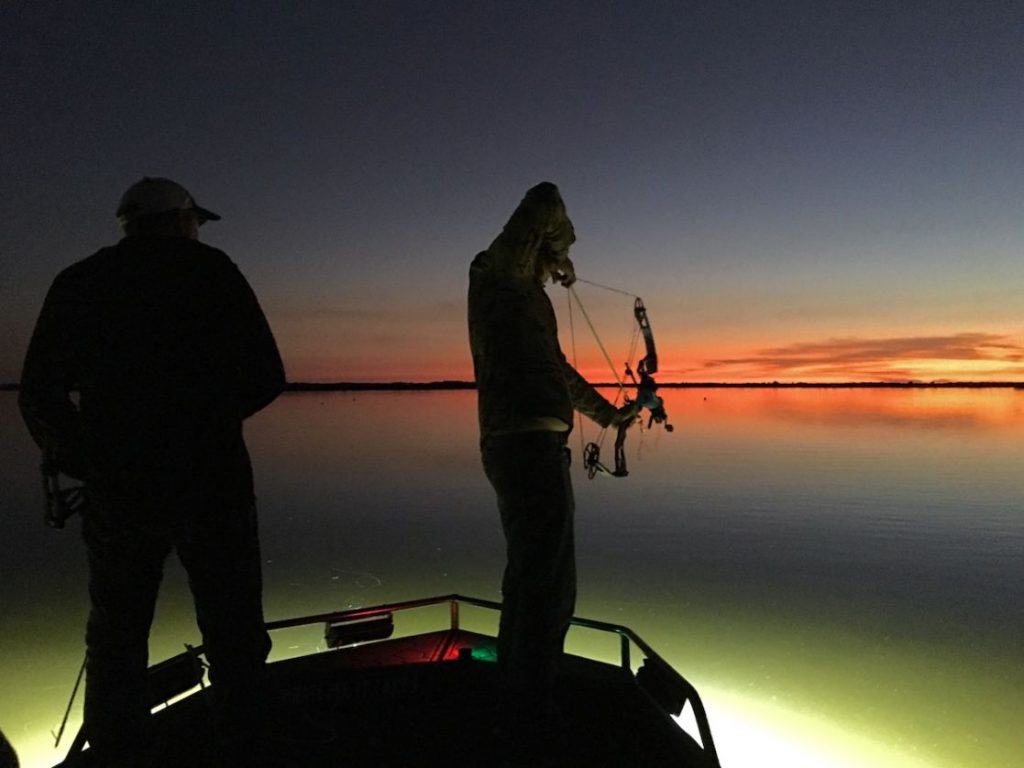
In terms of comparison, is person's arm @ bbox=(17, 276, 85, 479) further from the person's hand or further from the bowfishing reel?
the person's hand

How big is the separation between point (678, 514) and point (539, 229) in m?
16.5

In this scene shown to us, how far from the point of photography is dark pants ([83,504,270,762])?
211 centimetres

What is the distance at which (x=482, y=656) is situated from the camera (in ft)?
11.5

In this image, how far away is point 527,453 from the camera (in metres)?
2.43

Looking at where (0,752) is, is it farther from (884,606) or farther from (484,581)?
(884,606)

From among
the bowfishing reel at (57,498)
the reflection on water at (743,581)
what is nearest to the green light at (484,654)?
the bowfishing reel at (57,498)

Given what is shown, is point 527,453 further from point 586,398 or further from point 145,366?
point 145,366

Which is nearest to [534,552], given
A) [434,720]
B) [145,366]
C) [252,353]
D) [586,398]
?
[586,398]

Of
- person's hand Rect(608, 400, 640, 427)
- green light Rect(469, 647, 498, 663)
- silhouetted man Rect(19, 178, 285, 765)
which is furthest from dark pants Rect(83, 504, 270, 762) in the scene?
person's hand Rect(608, 400, 640, 427)

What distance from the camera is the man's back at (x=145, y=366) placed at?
2.05m

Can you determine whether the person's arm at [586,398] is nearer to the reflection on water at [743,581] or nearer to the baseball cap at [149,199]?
the baseball cap at [149,199]

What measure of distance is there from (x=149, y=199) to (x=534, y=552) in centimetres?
180

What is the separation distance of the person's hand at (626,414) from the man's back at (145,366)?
1.62 m

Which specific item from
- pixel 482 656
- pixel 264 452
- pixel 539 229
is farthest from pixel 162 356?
pixel 264 452
